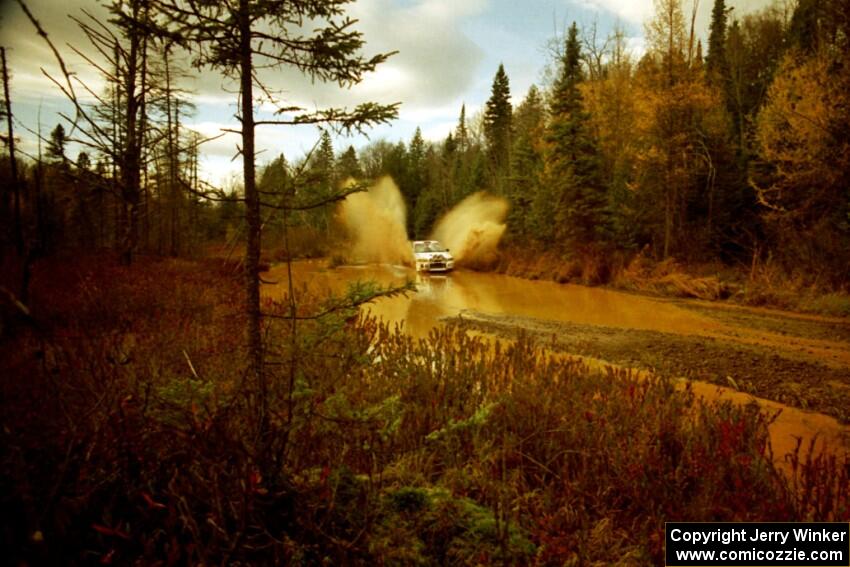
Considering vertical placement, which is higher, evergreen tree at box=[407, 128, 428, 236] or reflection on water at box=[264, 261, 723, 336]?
evergreen tree at box=[407, 128, 428, 236]

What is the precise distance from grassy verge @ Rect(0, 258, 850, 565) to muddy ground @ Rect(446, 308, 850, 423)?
3141 mm

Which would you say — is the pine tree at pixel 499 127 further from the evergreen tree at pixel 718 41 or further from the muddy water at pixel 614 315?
the muddy water at pixel 614 315

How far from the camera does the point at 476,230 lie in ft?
116

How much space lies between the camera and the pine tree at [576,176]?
2417cm

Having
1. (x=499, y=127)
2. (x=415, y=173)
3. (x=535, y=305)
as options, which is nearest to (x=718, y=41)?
A: (x=499, y=127)

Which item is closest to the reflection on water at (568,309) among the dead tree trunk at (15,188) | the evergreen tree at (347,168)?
the evergreen tree at (347,168)

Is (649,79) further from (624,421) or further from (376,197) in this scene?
(376,197)

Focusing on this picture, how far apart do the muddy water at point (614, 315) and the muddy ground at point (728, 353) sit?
13.8 inches

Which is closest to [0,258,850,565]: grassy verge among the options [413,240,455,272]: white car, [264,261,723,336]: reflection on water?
[264,261,723,336]: reflection on water

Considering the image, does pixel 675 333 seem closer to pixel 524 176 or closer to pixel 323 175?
pixel 323 175

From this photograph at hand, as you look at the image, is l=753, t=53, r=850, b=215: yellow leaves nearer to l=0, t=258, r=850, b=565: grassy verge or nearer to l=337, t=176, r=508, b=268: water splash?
l=337, t=176, r=508, b=268: water splash

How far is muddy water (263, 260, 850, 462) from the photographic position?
21.2 feet

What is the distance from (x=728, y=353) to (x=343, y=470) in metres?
10.5

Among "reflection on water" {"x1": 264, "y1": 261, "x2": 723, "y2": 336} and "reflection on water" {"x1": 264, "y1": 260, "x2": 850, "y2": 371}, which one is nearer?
"reflection on water" {"x1": 264, "y1": 260, "x2": 850, "y2": 371}
